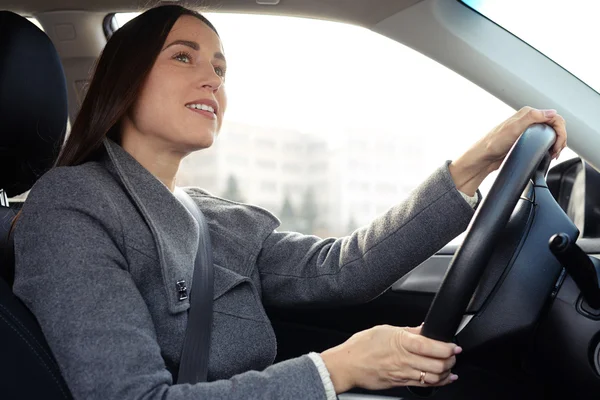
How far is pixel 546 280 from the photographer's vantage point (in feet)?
3.03

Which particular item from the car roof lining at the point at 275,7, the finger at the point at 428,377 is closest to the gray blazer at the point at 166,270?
the finger at the point at 428,377

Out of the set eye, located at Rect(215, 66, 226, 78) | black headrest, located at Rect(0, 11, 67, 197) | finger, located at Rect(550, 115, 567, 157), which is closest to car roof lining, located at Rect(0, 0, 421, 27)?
eye, located at Rect(215, 66, 226, 78)

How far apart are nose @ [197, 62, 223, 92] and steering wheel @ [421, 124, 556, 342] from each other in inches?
25.8

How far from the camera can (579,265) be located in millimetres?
914

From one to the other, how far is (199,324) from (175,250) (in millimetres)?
133

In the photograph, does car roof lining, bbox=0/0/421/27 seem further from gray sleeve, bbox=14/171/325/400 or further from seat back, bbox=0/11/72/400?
gray sleeve, bbox=14/171/325/400

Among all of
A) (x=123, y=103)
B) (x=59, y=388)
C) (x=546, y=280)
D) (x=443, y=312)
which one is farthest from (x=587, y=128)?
(x=59, y=388)

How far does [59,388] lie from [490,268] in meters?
0.62

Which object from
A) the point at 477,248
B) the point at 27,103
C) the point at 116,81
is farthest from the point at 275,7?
the point at 477,248

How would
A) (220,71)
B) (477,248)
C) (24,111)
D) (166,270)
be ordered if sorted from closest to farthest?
(477,248)
(166,270)
(24,111)
(220,71)

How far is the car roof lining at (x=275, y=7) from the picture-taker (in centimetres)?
144

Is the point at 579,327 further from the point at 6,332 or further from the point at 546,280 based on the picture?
the point at 6,332

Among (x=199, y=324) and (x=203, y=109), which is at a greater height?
(x=203, y=109)

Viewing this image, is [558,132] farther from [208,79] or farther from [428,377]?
[208,79]
